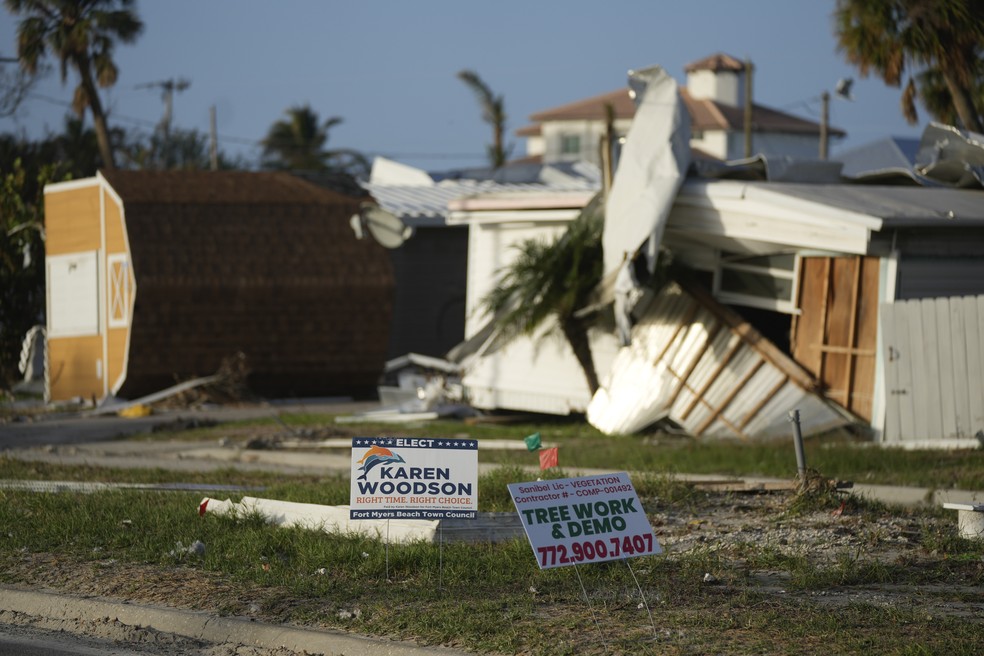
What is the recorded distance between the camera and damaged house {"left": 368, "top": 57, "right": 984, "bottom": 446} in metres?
15.1

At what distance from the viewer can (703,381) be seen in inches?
668

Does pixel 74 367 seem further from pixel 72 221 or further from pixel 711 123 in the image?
pixel 711 123

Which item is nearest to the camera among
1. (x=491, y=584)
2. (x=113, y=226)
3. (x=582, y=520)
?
(x=582, y=520)

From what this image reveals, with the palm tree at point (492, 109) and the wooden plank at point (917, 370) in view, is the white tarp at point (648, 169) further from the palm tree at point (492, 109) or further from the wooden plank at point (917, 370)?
the palm tree at point (492, 109)

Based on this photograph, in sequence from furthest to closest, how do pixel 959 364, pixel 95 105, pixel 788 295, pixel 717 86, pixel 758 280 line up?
pixel 717 86, pixel 95 105, pixel 758 280, pixel 788 295, pixel 959 364

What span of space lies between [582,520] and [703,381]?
9.92 m

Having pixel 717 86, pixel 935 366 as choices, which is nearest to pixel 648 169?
pixel 935 366

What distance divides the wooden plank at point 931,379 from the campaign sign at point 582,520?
8.57 m

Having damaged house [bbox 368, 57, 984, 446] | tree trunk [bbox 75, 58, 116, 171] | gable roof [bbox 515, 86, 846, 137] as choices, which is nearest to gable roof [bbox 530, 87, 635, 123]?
gable roof [bbox 515, 86, 846, 137]

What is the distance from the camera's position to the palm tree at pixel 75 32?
125ft

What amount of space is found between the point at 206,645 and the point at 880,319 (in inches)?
394

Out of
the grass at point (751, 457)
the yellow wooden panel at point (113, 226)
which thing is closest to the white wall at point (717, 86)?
the yellow wooden panel at point (113, 226)

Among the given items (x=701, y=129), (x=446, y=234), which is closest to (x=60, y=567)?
(x=446, y=234)

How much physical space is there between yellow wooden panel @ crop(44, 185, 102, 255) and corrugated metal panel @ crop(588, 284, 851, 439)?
11.0 metres
